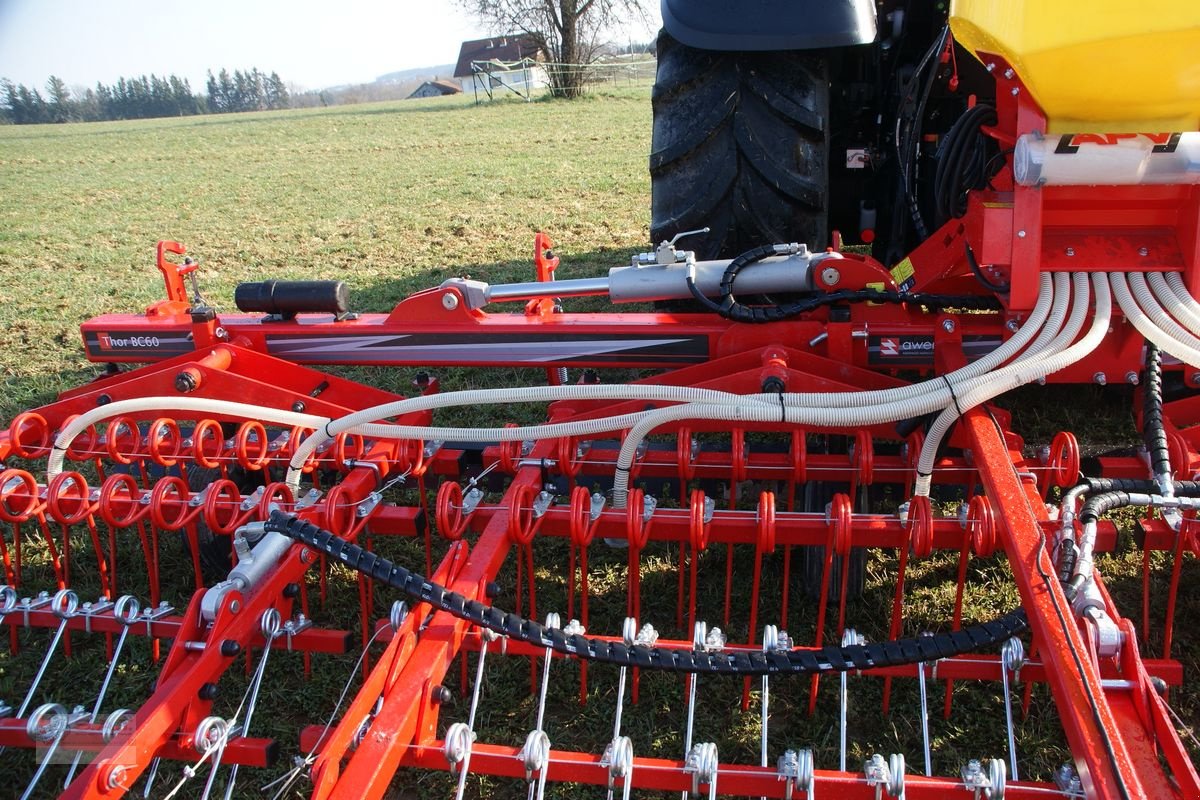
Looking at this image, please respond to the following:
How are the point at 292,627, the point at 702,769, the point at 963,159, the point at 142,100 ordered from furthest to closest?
the point at 142,100 < the point at 963,159 < the point at 292,627 < the point at 702,769

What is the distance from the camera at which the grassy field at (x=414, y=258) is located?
1.98 metres

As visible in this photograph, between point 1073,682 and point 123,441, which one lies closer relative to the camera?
point 1073,682

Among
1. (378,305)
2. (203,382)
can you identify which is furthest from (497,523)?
(378,305)

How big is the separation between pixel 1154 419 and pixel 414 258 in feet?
16.9

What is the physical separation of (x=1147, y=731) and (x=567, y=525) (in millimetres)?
1109

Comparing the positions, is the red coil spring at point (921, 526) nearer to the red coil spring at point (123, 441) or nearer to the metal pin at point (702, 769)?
the metal pin at point (702, 769)

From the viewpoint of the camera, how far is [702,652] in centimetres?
154

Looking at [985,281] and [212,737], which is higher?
[985,281]

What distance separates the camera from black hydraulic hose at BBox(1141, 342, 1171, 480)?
5.39ft

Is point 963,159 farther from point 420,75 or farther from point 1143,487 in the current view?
point 420,75

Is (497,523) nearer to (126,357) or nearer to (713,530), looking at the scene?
(713,530)

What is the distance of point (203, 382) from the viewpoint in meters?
2.40

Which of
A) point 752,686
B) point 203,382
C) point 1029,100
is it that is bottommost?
point 752,686

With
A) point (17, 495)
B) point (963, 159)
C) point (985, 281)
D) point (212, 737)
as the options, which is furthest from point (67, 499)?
point (963, 159)
